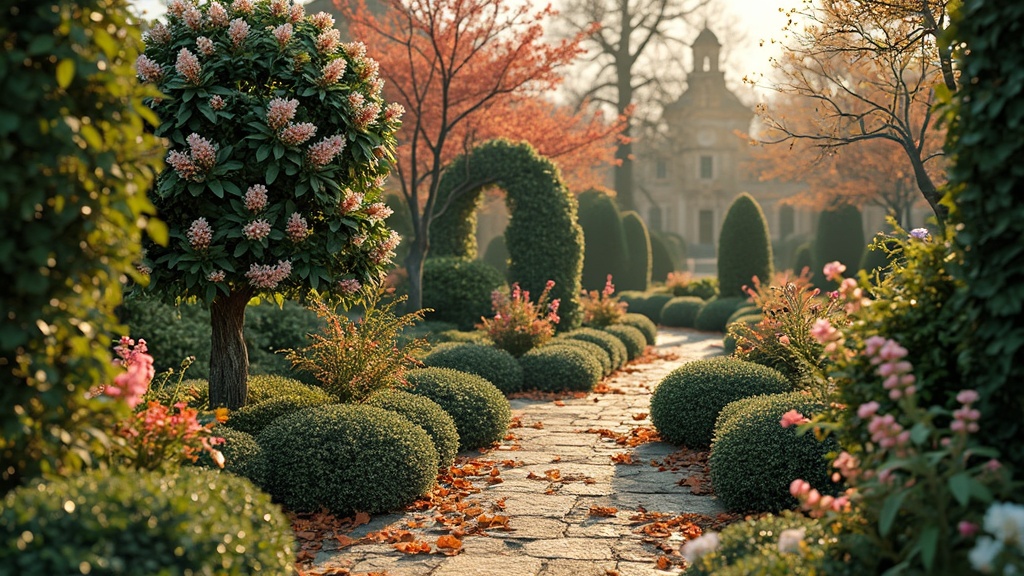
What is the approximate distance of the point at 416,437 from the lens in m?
5.93

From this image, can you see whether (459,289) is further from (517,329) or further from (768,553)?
(768,553)

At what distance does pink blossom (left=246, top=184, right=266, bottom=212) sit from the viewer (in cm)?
575

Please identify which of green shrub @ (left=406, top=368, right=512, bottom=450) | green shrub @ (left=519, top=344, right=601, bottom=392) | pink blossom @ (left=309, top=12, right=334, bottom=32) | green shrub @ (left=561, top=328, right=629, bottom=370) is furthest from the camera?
green shrub @ (left=561, top=328, right=629, bottom=370)

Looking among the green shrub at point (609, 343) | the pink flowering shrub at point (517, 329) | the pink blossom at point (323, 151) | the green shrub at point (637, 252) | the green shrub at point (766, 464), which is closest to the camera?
the green shrub at point (766, 464)

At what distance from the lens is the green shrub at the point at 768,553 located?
3023 millimetres

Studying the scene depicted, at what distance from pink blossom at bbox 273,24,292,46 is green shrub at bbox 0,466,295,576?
3891 millimetres

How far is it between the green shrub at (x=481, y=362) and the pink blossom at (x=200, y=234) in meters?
3.99

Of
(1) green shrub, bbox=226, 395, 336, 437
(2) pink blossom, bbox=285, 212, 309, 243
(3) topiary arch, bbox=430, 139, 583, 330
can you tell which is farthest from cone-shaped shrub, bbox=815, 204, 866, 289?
(2) pink blossom, bbox=285, 212, 309, 243

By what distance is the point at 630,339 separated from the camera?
47.3ft

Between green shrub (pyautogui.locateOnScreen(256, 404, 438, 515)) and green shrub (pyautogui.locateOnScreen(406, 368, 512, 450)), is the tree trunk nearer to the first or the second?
green shrub (pyautogui.locateOnScreen(256, 404, 438, 515))

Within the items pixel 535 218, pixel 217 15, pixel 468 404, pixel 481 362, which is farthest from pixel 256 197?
pixel 535 218

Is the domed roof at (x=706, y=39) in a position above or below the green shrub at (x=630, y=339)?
above

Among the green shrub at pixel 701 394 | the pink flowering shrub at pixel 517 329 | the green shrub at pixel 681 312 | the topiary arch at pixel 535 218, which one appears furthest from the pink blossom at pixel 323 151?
the green shrub at pixel 681 312

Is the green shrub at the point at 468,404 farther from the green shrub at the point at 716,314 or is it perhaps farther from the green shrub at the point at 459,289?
the green shrub at the point at 716,314
